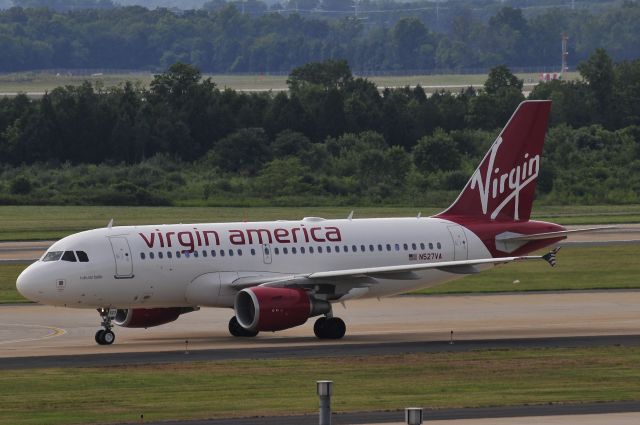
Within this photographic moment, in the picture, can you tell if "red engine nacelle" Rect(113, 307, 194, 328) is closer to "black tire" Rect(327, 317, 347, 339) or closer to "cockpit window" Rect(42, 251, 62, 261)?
Answer: "cockpit window" Rect(42, 251, 62, 261)

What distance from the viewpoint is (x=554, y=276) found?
70.1 metres

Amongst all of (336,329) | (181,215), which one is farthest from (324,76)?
(336,329)

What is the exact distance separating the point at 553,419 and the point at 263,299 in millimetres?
16659

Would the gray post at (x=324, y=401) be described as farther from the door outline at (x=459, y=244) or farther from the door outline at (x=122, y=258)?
the door outline at (x=459, y=244)

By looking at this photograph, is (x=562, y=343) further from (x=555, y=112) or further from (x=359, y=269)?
(x=555, y=112)

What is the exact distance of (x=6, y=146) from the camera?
137 metres

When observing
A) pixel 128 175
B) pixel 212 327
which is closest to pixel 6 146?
pixel 128 175

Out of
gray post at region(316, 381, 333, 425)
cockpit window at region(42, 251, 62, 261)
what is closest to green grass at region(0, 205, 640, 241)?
cockpit window at region(42, 251, 62, 261)

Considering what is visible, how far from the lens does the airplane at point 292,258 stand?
49625 mm

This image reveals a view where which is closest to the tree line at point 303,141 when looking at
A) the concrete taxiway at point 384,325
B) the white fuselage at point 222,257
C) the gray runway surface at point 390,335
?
the concrete taxiway at point 384,325

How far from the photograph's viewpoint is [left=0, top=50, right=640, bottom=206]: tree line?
4712 inches

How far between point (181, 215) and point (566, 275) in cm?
3951

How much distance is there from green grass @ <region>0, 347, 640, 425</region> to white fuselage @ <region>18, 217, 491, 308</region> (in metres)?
6.66

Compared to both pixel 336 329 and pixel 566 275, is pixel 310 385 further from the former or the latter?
pixel 566 275
